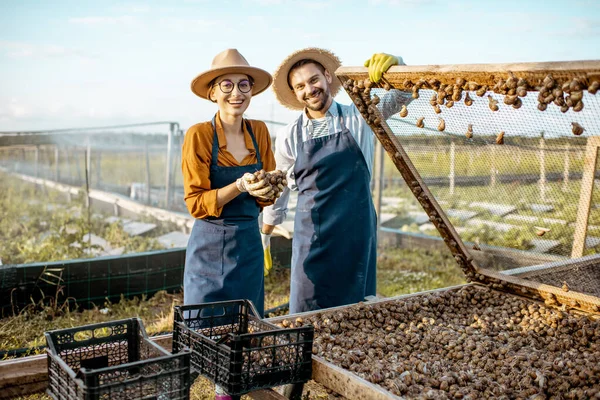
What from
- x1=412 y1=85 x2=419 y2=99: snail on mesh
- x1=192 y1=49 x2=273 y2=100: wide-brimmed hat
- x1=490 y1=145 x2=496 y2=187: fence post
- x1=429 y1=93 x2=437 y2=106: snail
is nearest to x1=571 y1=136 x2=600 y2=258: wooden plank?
x1=490 y1=145 x2=496 y2=187: fence post

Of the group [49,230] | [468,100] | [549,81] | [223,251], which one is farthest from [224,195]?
[49,230]

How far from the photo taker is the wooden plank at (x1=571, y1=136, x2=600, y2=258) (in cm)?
450

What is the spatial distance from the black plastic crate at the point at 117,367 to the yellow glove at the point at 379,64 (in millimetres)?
1573

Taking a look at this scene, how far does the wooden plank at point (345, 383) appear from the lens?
210 cm

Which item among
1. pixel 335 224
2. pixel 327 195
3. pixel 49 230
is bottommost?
pixel 49 230

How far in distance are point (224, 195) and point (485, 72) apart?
4.59 feet

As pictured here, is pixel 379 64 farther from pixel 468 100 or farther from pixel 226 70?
pixel 226 70

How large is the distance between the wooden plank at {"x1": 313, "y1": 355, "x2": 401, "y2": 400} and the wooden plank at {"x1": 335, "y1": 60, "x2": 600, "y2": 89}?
4.45ft

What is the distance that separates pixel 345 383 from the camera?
7.32 feet

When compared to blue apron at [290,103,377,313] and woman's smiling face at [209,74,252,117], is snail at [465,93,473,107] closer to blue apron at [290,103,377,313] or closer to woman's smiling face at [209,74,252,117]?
blue apron at [290,103,377,313]

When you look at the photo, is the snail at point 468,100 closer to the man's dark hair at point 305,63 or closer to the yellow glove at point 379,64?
the yellow glove at point 379,64

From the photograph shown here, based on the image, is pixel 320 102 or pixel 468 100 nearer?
pixel 468 100

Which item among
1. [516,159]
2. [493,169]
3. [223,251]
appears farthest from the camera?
[493,169]

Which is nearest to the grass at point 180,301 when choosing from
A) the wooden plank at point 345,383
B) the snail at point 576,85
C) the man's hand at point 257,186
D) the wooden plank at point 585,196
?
the wooden plank at point 345,383
